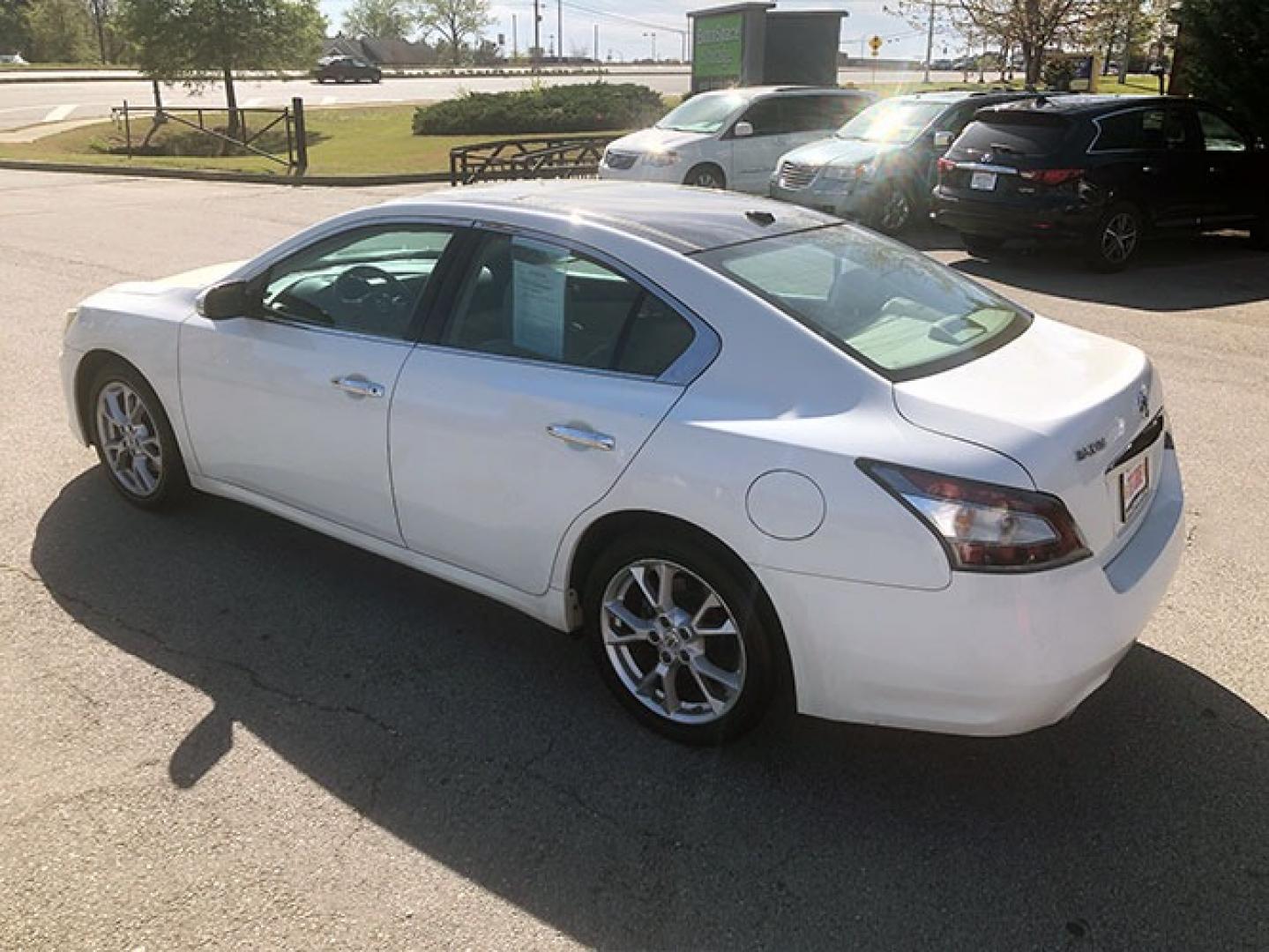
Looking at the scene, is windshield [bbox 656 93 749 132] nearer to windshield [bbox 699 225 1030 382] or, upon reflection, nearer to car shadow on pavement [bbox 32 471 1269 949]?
windshield [bbox 699 225 1030 382]

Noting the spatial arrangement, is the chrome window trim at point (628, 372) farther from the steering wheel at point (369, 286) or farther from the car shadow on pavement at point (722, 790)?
the car shadow on pavement at point (722, 790)

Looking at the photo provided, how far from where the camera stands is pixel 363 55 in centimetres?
9962

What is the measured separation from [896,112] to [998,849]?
12.3 meters

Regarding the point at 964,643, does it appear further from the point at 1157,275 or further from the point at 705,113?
the point at 705,113

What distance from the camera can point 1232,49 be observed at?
42.3ft

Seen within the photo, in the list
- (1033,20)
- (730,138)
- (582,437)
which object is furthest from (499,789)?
(1033,20)

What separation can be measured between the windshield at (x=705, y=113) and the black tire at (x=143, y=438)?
11.1 metres

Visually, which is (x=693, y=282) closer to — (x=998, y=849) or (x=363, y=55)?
(x=998, y=849)

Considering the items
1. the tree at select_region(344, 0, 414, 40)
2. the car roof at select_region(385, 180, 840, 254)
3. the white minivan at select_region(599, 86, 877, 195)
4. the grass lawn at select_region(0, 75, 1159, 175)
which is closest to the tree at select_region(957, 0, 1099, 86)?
the grass lawn at select_region(0, 75, 1159, 175)

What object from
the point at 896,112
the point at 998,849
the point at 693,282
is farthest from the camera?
the point at 896,112

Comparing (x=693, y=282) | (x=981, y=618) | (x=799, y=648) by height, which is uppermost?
(x=693, y=282)

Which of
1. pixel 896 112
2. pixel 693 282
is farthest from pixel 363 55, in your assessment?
pixel 693 282

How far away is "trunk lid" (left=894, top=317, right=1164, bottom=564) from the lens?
8.61 ft

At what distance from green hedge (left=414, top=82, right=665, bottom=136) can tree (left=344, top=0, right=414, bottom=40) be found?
10101cm
